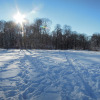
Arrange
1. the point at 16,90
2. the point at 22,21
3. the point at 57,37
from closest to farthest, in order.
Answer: the point at 16,90 < the point at 22,21 < the point at 57,37

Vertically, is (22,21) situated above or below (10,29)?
above

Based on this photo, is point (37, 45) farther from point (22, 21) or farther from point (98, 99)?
point (98, 99)

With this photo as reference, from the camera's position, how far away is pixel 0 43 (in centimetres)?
3136

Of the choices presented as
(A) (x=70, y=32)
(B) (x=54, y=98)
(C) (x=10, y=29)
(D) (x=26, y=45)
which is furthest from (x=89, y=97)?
(A) (x=70, y=32)

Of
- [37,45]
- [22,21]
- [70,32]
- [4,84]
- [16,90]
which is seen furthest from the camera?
[70,32]

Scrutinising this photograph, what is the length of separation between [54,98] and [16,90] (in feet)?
3.93

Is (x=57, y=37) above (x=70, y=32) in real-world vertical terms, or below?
below

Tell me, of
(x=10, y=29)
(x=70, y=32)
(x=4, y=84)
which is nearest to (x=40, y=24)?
(x=10, y=29)

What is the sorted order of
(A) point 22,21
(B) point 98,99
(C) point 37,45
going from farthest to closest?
1. (A) point 22,21
2. (C) point 37,45
3. (B) point 98,99

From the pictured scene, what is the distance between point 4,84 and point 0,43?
34718 millimetres

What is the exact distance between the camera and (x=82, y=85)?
267cm

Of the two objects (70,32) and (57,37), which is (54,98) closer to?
(57,37)

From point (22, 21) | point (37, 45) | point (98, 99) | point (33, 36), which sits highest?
point (22, 21)

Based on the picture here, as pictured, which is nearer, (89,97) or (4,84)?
(89,97)
